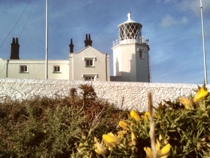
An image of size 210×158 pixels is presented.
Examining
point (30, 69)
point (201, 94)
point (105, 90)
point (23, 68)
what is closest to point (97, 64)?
point (30, 69)

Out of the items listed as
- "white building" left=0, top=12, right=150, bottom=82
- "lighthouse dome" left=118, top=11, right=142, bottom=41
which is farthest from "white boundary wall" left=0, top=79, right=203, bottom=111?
"lighthouse dome" left=118, top=11, right=142, bottom=41

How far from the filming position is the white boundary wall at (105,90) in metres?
13.2

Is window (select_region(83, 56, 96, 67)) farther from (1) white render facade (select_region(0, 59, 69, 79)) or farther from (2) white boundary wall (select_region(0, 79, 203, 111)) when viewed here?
(2) white boundary wall (select_region(0, 79, 203, 111))

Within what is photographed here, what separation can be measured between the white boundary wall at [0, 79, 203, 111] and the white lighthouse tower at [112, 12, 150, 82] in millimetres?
19653

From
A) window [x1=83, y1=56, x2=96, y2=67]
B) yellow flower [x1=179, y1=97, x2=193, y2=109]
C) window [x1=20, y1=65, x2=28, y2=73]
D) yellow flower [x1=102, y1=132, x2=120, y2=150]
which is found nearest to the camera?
yellow flower [x1=102, y1=132, x2=120, y2=150]

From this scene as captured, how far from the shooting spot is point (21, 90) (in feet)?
43.4

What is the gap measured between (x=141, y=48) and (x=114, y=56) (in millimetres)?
3525

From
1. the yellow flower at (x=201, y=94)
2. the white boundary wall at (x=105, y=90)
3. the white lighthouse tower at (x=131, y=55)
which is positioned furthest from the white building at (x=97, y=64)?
the yellow flower at (x=201, y=94)

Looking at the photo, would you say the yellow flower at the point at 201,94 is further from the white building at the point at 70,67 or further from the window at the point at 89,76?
the window at the point at 89,76

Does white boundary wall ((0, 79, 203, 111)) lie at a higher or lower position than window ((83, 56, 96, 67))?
lower

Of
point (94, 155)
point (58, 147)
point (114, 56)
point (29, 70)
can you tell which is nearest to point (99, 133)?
point (58, 147)

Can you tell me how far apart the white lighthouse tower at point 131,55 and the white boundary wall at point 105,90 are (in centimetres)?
1965

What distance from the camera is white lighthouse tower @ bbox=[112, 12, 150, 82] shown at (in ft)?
113

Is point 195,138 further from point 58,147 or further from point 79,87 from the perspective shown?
point 79,87
